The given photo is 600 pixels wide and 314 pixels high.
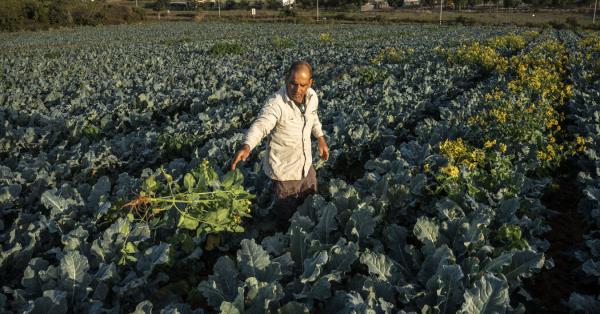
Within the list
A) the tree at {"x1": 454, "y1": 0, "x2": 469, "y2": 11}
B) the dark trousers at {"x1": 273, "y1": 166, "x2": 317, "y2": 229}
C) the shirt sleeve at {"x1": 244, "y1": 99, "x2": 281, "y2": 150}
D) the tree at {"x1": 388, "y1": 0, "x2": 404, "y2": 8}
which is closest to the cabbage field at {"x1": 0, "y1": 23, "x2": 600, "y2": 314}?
the dark trousers at {"x1": 273, "y1": 166, "x2": 317, "y2": 229}

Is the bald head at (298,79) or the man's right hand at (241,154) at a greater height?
the bald head at (298,79)

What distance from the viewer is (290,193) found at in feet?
14.1

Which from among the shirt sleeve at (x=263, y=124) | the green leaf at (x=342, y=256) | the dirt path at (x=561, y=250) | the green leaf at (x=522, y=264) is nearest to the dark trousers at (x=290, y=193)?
the shirt sleeve at (x=263, y=124)

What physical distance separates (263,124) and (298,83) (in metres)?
0.49

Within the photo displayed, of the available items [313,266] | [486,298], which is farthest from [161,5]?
[486,298]

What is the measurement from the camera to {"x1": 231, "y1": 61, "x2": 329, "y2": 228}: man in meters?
3.69

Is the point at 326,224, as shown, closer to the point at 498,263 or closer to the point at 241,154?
the point at 241,154

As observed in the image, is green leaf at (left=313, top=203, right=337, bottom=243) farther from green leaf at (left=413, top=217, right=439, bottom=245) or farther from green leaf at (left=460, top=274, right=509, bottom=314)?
green leaf at (left=460, top=274, right=509, bottom=314)

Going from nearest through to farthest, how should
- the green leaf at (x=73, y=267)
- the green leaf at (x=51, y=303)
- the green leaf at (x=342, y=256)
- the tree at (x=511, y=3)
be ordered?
the green leaf at (x=51, y=303) < the green leaf at (x=73, y=267) < the green leaf at (x=342, y=256) < the tree at (x=511, y=3)

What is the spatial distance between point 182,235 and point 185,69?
11979 millimetres

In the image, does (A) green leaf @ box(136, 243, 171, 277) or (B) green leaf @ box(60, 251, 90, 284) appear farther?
(A) green leaf @ box(136, 243, 171, 277)

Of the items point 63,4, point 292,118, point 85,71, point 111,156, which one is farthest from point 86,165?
point 63,4

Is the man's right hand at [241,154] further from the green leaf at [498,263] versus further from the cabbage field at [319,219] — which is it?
the green leaf at [498,263]

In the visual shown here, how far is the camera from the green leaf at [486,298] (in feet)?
8.72
